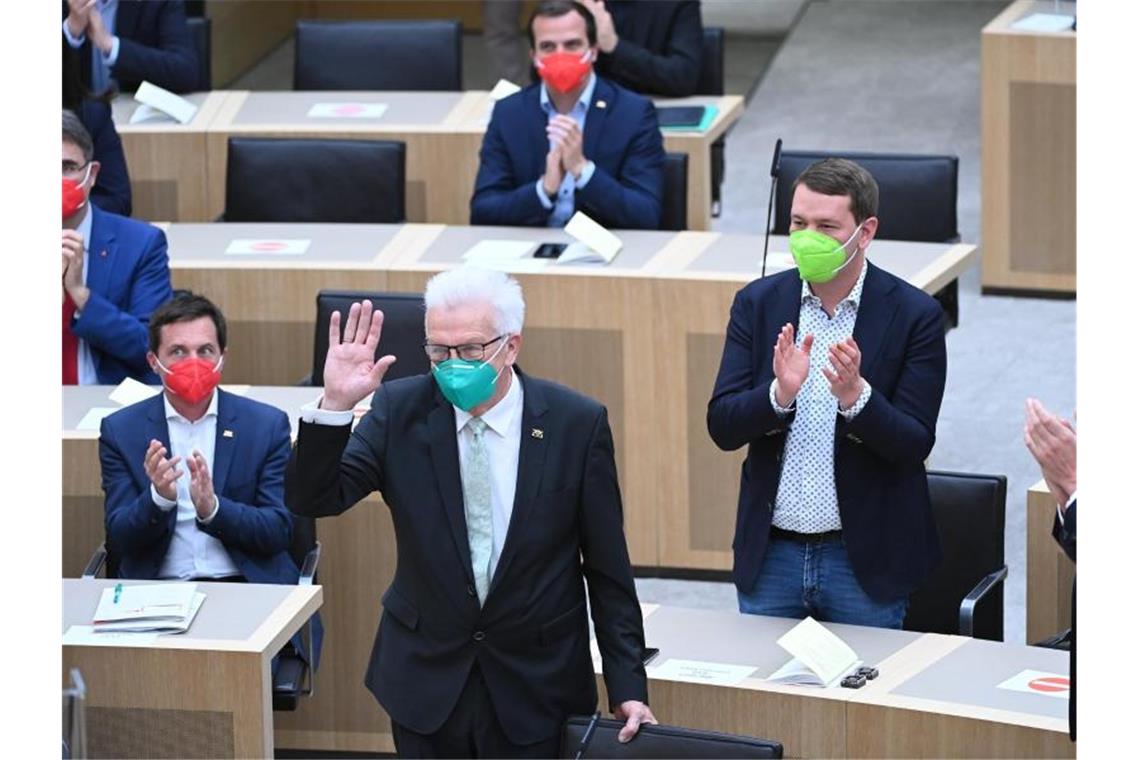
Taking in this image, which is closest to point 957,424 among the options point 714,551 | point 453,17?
point 714,551

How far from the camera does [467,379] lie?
3.57 meters

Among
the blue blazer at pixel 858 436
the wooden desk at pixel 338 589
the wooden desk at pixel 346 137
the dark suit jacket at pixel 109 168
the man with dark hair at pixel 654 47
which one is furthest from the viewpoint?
the man with dark hair at pixel 654 47

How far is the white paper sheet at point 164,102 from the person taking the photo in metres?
7.09

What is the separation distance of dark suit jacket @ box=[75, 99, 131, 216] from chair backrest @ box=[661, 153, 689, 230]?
5.18 feet

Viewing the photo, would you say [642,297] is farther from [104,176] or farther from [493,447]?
[493,447]

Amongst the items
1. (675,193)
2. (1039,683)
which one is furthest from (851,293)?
(675,193)

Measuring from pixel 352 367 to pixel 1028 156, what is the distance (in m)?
4.36

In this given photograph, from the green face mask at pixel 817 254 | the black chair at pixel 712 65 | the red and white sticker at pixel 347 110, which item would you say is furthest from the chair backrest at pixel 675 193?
the green face mask at pixel 817 254

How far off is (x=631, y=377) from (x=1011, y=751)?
2.18 metres

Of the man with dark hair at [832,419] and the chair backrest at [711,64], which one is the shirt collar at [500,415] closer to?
the man with dark hair at [832,419]

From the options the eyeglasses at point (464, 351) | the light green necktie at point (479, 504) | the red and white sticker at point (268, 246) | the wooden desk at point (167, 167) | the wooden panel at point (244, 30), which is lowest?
the light green necktie at point (479, 504)

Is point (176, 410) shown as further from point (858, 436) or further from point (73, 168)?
point (858, 436)

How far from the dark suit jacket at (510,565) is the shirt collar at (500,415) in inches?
0.9

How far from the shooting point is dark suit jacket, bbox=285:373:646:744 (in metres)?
3.66
